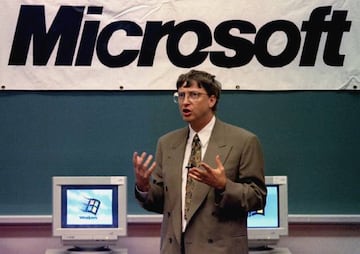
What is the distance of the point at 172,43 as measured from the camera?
473 cm

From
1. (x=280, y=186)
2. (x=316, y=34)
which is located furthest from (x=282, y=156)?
(x=316, y=34)

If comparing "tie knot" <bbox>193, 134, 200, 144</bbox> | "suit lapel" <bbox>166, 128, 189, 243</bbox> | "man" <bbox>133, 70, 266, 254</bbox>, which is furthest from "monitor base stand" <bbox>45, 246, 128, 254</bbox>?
"tie knot" <bbox>193, 134, 200, 144</bbox>

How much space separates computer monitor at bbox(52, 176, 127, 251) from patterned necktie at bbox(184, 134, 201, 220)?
1.11m

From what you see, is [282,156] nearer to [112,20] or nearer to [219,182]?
[112,20]

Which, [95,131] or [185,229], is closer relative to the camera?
[185,229]

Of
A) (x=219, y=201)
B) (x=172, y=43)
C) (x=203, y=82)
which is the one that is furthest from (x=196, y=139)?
(x=172, y=43)

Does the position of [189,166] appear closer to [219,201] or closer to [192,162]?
[192,162]

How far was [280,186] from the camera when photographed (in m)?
4.17

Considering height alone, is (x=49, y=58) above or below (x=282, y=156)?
above

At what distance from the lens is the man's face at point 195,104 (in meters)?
3.05

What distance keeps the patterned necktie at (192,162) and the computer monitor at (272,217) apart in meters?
1.18

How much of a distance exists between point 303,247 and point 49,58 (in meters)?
2.37

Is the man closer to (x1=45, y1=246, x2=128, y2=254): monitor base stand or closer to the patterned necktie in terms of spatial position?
the patterned necktie

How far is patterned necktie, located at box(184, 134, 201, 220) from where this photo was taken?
301cm
